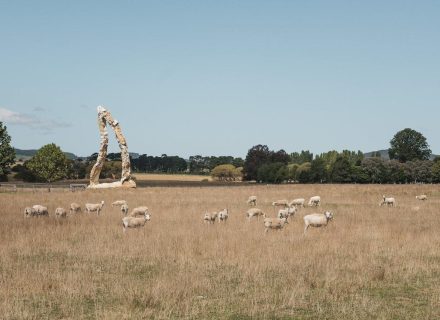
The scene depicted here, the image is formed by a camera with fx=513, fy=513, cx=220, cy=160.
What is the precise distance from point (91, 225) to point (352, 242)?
41.1ft

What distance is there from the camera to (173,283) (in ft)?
42.6

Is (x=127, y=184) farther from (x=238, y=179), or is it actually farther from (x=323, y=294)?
(x=238, y=179)

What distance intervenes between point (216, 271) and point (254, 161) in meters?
139

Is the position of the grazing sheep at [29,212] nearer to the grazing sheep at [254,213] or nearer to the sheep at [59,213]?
the sheep at [59,213]

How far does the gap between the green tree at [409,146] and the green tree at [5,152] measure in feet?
344

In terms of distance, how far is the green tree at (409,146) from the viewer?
143m

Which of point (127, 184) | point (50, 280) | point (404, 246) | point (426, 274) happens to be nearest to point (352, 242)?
point (404, 246)

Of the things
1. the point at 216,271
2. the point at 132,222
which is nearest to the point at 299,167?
the point at 132,222

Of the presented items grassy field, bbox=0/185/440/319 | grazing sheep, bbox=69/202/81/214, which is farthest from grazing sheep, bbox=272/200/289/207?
grazing sheep, bbox=69/202/81/214

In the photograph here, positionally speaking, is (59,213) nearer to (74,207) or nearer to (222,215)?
(74,207)

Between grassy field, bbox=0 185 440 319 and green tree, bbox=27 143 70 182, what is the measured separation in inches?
3137

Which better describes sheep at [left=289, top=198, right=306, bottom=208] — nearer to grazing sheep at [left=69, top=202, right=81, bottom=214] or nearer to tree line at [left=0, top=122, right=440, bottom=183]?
grazing sheep at [left=69, top=202, right=81, bottom=214]

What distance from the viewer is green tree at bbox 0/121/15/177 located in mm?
75312

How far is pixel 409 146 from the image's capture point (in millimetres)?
143875
